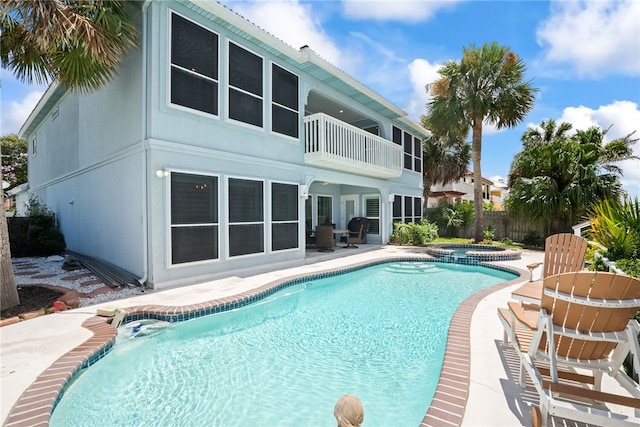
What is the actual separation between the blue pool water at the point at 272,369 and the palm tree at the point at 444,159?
18458 mm

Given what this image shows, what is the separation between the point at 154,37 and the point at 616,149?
63.2 feet

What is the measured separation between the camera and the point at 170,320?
5.12 meters

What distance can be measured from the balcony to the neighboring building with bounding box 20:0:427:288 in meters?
0.05

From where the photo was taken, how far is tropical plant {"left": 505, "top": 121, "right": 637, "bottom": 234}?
42.1 ft

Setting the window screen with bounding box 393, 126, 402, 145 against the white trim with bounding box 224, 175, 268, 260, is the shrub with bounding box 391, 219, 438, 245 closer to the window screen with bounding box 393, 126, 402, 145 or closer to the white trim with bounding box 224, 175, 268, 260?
the window screen with bounding box 393, 126, 402, 145

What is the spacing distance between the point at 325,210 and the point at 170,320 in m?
10.9

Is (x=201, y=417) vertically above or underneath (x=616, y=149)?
underneath

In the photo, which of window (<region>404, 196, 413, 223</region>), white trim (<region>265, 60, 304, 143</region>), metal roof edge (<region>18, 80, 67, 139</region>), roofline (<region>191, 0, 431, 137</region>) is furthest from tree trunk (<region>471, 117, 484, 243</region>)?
metal roof edge (<region>18, 80, 67, 139</region>)

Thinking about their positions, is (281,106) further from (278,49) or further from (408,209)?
(408,209)

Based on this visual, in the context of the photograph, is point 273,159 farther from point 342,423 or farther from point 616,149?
point 616,149

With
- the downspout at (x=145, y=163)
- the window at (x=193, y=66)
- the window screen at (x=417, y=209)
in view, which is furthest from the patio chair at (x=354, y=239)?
the downspout at (x=145, y=163)

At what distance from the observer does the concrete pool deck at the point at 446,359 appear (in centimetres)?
254

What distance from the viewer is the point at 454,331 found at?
14.1ft

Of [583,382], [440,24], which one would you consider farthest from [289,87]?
[583,382]
